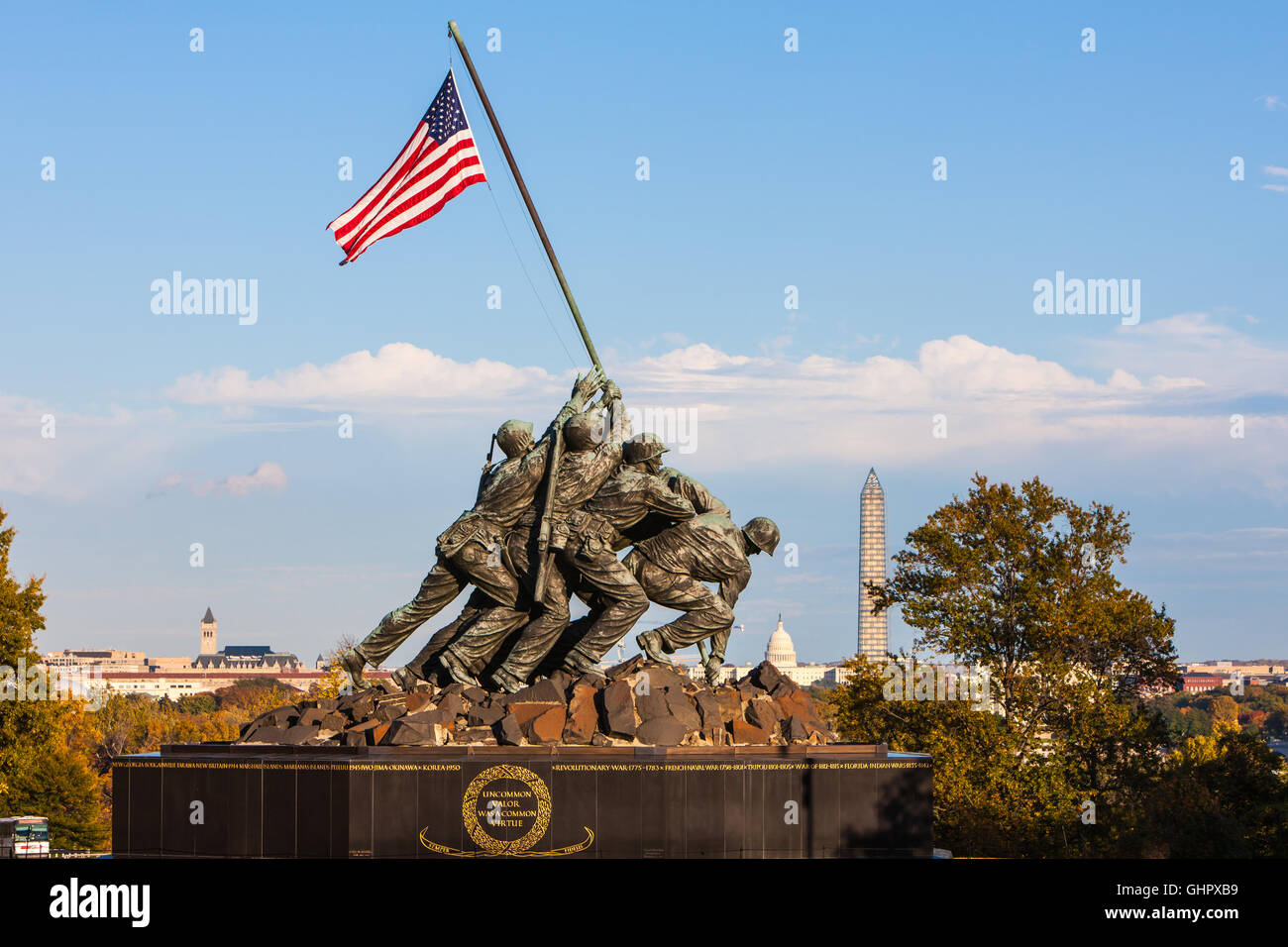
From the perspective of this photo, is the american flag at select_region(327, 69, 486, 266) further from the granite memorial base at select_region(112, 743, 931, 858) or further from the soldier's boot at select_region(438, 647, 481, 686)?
the granite memorial base at select_region(112, 743, 931, 858)

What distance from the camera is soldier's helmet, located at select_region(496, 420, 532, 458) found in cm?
1894

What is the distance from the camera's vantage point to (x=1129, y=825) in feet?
94.1

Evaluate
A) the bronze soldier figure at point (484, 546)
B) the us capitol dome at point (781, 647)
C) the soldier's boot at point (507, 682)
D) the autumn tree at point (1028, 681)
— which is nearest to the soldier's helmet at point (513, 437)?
the bronze soldier figure at point (484, 546)

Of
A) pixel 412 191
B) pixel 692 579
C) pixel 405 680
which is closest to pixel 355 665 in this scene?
pixel 405 680

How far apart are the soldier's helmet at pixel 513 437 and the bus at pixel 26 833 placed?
15033mm

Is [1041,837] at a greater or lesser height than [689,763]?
lesser

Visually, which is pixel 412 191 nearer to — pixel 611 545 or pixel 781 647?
pixel 611 545

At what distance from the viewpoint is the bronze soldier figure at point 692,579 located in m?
18.9

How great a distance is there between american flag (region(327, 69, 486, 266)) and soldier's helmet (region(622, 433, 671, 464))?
3.56m

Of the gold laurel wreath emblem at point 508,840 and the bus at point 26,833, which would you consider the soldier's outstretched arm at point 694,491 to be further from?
the bus at point 26,833

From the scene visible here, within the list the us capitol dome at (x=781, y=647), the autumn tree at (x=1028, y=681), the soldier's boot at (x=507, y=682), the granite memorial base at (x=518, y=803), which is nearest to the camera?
the granite memorial base at (x=518, y=803)
